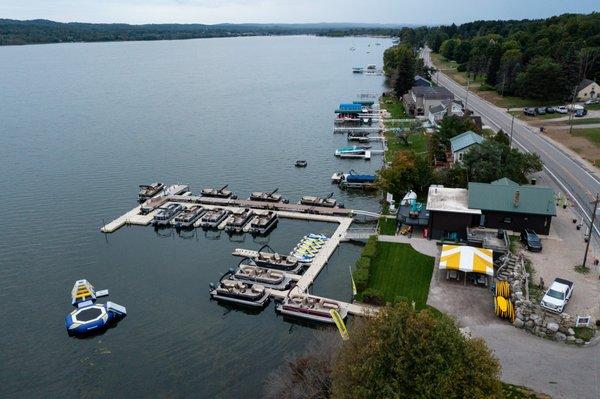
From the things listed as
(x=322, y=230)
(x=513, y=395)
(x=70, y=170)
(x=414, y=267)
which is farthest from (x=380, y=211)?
(x=70, y=170)

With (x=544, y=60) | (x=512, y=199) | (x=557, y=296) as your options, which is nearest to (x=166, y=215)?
(x=512, y=199)

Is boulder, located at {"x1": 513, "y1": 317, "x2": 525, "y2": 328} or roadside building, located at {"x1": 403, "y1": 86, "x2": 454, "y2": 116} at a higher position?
roadside building, located at {"x1": 403, "y1": 86, "x2": 454, "y2": 116}

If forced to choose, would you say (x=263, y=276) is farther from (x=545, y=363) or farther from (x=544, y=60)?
(x=544, y=60)

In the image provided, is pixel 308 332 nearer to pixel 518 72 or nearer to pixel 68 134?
pixel 68 134

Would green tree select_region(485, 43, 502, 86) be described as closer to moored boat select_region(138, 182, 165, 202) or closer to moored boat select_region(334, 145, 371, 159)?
moored boat select_region(334, 145, 371, 159)

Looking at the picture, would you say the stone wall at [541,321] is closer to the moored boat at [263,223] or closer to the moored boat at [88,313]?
the moored boat at [263,223]

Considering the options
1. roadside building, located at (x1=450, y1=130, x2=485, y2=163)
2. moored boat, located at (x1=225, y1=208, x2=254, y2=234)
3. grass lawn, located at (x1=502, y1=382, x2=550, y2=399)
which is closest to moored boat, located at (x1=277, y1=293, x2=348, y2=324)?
grass lawn, located at (x1=502, y1=382, x2=550, y2=399)
